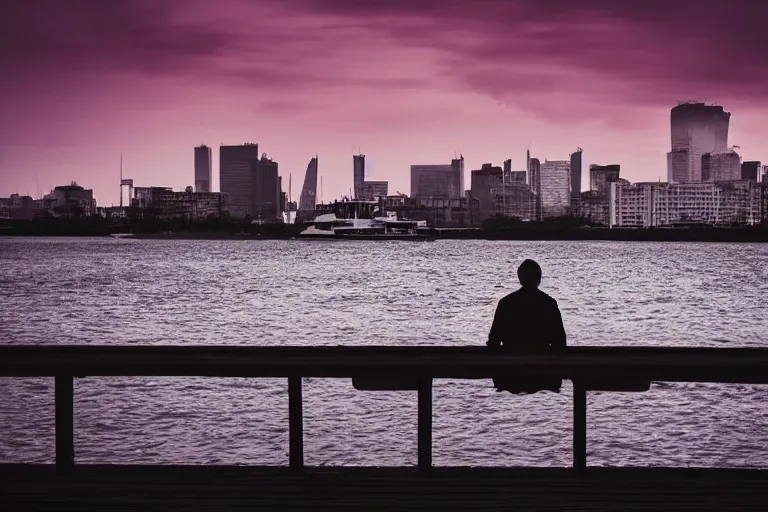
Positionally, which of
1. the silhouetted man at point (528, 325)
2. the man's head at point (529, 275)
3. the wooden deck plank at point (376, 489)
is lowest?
the wooden deck plank at point (376, 489)

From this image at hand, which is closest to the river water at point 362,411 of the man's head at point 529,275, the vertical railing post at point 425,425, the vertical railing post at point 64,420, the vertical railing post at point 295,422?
the man's head at point 529,275

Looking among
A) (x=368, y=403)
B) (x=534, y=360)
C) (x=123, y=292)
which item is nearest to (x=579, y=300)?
(x=123, y=292)

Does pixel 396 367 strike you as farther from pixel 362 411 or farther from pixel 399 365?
pixel 362 411

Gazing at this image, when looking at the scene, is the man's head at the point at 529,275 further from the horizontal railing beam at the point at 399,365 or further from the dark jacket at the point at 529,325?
the horizontal railing beam at the point at 399,365

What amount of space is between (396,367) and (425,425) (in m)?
0.54

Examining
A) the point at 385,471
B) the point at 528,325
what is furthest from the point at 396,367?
the point at 528,325

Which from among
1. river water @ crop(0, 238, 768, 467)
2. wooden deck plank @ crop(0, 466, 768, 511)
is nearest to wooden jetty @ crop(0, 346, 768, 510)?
wooden deck plank @ crop(0, 466, 768, 511)

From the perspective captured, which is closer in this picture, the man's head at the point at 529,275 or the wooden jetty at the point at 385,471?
the wooden jetty at the point at 385,471

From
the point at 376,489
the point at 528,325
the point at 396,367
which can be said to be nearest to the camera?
the point at 376,489

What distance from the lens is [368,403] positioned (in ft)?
64.3

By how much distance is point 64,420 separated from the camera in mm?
6680

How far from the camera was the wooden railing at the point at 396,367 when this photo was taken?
638 centimetres

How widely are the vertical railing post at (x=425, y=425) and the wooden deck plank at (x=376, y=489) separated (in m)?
0.09

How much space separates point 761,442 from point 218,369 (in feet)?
43.7
